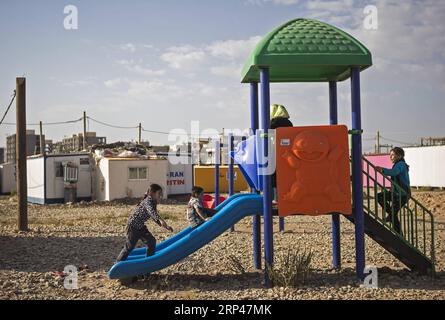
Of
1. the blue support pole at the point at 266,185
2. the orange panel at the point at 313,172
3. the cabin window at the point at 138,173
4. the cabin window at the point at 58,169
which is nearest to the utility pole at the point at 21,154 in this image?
the blue support pole at the point at 266,185

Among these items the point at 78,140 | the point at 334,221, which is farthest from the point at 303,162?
the point at 78,140

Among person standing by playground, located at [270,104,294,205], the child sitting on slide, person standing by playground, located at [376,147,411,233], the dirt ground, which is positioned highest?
person standing by playground, located at [270,104,294,205]

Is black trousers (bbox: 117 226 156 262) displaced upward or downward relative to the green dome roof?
downward

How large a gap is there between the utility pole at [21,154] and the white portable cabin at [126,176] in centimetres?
1002

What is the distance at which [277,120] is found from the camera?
26.1 feet

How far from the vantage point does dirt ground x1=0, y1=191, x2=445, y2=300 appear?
704 cm

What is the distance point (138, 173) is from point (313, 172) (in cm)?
1888

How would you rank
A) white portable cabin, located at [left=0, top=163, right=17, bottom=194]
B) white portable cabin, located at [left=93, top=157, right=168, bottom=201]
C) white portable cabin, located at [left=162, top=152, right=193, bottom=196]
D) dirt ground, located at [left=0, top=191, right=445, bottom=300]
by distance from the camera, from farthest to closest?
white portable cabin, located at [left=0, top=163, right=17, bottom=194]
white portable cabin, located at [left=162, top=152, right=193, bottom=196]
white portable cabin, located at [left=93, top=157, right=168, bottom=201]
dirt ground, located at [left=0, top=191, right=445, bottom=300]

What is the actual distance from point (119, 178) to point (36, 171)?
5074mm

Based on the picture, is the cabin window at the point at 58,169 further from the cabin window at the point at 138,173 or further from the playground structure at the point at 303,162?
the playground structure at the point at 303,162

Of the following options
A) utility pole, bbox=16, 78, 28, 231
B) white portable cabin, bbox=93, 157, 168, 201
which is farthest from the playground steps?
white portable cabin, bbox=93, 157, 168, 201

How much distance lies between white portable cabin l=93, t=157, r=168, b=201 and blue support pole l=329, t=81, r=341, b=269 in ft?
56.2

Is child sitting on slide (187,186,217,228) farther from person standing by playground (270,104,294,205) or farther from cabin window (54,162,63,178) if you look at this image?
cabin window (54,162,63,178)
